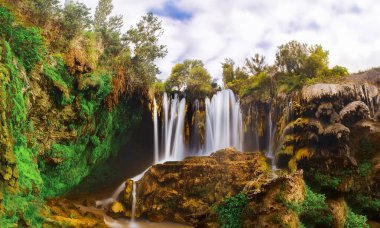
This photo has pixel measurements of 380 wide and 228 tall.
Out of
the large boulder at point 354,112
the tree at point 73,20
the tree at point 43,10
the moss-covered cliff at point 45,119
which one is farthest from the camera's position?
the large boulder at point 354,112

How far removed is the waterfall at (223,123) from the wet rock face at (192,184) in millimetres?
3862

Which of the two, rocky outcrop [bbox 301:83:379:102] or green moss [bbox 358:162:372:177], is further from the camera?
rocky outcrop [bbox 301:83:379:102]

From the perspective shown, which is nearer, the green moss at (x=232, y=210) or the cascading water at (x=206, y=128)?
the green moss at (x=232, y=210)

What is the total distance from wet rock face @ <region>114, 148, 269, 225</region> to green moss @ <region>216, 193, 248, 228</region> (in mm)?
6571

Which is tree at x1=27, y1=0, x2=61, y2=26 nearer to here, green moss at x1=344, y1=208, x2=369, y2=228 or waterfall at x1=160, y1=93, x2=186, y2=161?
waterfall at x1=160, y1=93, x2=186, y2=161

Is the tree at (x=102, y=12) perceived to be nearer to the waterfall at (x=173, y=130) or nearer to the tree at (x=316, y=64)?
the waterfall at (x=173, y=130)

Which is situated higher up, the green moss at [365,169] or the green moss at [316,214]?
the green moss at [365,169]

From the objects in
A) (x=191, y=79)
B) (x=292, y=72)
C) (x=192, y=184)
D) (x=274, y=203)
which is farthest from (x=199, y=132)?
(x=274, y=203)

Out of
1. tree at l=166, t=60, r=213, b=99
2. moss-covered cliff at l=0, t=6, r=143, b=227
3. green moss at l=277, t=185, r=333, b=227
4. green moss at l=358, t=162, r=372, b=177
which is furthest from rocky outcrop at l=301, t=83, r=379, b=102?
moss-covered cliff at l=0, t=6, r=143, b=227

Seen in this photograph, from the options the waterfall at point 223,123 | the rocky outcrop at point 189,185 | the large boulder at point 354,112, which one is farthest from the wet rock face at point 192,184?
the large boulder at point 354,112

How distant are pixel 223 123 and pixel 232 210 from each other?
42.2 feet

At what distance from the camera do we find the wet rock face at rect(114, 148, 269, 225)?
65.1 ft

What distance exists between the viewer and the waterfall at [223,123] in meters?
24.9

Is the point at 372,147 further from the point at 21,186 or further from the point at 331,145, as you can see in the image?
the point at 21,186
